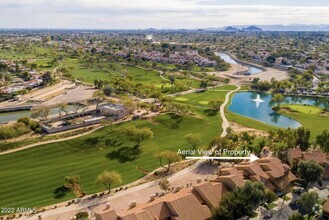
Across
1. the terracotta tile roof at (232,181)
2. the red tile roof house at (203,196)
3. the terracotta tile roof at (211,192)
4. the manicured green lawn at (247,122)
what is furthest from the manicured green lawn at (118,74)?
the terracotta tile roof at (211,192)

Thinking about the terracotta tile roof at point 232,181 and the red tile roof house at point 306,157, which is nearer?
the terracotta tile roof at point 232,181

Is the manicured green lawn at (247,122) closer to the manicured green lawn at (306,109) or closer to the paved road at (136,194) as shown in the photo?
the manicured green lawn at (306,109)

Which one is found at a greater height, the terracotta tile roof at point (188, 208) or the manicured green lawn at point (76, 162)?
the terracotta tile roof at point (188, 208)

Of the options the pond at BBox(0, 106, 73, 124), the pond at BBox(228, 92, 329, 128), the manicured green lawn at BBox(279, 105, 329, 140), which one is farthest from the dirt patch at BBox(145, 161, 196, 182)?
the pond at BBox(0, 106, 73, 124)

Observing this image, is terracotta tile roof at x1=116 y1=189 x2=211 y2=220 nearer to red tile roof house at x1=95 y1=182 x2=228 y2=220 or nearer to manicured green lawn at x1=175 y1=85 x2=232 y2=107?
red tile roof house at x1=95 y1=182 x2=228 y2=220

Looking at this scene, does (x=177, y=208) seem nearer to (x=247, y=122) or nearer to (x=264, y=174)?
(x=264, y=174)

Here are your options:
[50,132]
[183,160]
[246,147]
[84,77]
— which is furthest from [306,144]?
[84,77]
